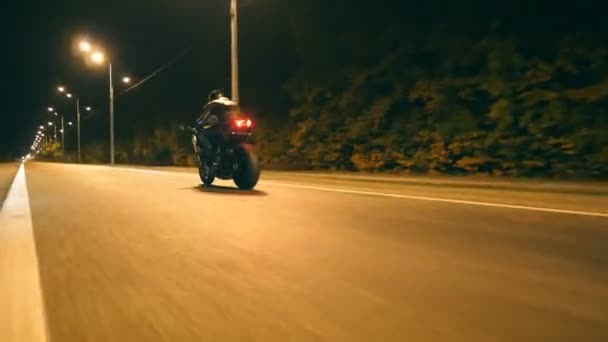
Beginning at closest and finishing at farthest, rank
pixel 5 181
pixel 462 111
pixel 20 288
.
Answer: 1. pixel 20 288
2. pixel 462 111
3. pixel 5 181

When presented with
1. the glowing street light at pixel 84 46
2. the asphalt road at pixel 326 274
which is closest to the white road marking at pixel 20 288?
the asphalt road at pixel 326 274

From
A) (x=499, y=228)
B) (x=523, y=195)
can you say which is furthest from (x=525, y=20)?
(x=499, y=228)

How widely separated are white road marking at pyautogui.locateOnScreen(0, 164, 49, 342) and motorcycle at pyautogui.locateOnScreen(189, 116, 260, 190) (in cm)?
545

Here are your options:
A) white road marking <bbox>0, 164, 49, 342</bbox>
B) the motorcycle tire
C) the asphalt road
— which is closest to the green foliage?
the asphalt road

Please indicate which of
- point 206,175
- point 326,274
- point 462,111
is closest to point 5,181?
point 206,175

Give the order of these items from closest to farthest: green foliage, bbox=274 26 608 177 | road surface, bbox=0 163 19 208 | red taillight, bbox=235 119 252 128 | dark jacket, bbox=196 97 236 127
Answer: red taillight, bbox=235 119 252 128
dark jacket, bbox=196 97 236 127
green foliage, bbox=274 26 608 177
road surface, bbox=0 163 19 208

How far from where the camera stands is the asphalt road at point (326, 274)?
4.32 metres

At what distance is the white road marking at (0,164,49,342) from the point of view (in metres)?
4.39

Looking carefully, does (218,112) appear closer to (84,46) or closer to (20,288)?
(20,288)

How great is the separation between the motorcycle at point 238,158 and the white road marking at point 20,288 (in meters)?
5.45

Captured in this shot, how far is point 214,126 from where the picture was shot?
14805 millimetres

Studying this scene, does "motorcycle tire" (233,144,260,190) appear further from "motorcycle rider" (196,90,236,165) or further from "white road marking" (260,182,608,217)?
"white road marking" (260,182,608,217)

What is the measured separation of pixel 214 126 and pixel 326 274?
9411 mm

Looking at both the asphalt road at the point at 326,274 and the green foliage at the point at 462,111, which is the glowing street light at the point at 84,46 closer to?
the green foliage at the point at 462,111
